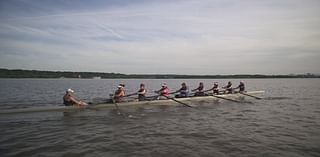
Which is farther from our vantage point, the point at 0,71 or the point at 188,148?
the point at 0,71

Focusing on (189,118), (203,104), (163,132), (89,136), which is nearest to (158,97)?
(203,104)

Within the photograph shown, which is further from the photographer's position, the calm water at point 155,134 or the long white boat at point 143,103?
the long white boat at point 143,103

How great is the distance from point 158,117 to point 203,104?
24.2ft

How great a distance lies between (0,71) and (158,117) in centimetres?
15412

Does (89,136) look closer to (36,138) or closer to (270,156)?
(36,138)

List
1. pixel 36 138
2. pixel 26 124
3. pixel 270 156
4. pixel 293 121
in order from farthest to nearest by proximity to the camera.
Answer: pixel 293 121 < pixel 26 124 < pixel 36 138 < pixel 270 156

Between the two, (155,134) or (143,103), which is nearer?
(155,134)

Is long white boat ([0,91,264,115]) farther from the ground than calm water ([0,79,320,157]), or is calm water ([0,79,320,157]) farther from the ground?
long white boat ([0,91,264,115])

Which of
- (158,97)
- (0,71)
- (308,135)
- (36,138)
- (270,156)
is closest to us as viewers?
(270,156)

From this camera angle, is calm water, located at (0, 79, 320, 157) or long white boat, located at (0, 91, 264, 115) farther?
long white boat, located at (0, 91, 264, 115)

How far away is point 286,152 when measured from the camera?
864 cm

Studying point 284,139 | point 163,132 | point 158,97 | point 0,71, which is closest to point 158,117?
point 163,132

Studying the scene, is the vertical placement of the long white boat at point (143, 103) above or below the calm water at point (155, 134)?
above

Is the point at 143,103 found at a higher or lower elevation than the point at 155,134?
higher
